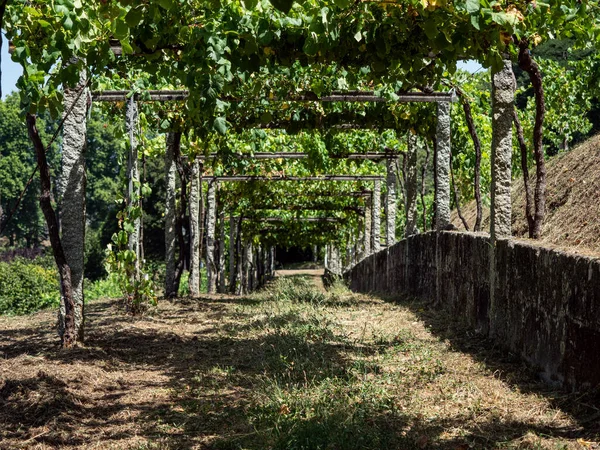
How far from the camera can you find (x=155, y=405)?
5.32 metres

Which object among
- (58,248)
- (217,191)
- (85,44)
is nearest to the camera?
(85,44)

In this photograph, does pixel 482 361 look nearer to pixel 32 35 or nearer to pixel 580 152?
pixel 32 35

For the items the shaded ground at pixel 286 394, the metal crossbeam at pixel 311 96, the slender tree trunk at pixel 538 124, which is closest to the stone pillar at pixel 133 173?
the metal crossbeam at pixel 311 96

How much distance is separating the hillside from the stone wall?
1.55 m

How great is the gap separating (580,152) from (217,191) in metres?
11.1

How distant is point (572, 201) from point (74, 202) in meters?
7.90

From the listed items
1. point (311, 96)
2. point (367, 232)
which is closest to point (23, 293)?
point (367, 232)

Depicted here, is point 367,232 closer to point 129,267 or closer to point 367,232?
point 367,232

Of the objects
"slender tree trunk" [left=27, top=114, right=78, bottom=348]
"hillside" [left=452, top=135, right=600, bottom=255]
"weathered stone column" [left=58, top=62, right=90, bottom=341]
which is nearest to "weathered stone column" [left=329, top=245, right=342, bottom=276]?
"hillside" [left=452, top=135, right=600, bottom=255]

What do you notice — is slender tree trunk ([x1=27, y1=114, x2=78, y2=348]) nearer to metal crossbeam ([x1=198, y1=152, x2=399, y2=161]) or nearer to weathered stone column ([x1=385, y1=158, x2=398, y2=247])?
metal crossbeam ([x1=198, y1=152, x2=399, y2=161])

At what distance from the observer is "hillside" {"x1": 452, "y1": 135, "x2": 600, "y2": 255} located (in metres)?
9.91

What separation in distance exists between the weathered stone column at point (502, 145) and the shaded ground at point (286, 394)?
1415 millimetres

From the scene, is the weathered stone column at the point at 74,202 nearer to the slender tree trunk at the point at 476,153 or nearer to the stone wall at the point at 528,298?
the stone wall at the point at 528,298

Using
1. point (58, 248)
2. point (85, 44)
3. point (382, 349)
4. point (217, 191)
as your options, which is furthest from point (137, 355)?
point (217, 191)
